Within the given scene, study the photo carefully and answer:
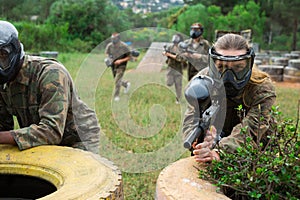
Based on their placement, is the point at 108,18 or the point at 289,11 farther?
the point at 289,11

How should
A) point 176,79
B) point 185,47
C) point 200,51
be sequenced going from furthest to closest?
point 176,79 < point 185,47 < point 200,51

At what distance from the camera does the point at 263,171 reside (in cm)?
178

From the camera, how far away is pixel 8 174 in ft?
7.86

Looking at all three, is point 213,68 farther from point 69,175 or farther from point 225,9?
point 225,9

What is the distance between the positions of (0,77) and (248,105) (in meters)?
1.72

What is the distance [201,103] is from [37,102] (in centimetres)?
136

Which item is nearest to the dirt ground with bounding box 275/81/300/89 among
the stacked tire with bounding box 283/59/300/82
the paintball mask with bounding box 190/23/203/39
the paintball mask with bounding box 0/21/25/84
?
the stacked tire with bounding box 283/59/300/82

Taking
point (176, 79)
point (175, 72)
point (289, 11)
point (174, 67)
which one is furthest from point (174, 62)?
point (289, 11)

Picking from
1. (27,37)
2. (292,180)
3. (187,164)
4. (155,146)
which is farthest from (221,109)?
(27,37)

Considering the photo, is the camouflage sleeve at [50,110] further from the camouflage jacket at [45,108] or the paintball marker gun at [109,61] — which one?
the paintball marker gun at [109,61]

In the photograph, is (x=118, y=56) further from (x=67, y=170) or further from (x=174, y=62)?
(x=67, y=170)

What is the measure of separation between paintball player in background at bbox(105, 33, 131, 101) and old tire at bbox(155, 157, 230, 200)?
7.48 meters

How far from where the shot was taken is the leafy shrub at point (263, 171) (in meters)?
1.77

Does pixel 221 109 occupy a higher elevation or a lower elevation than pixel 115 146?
higher
